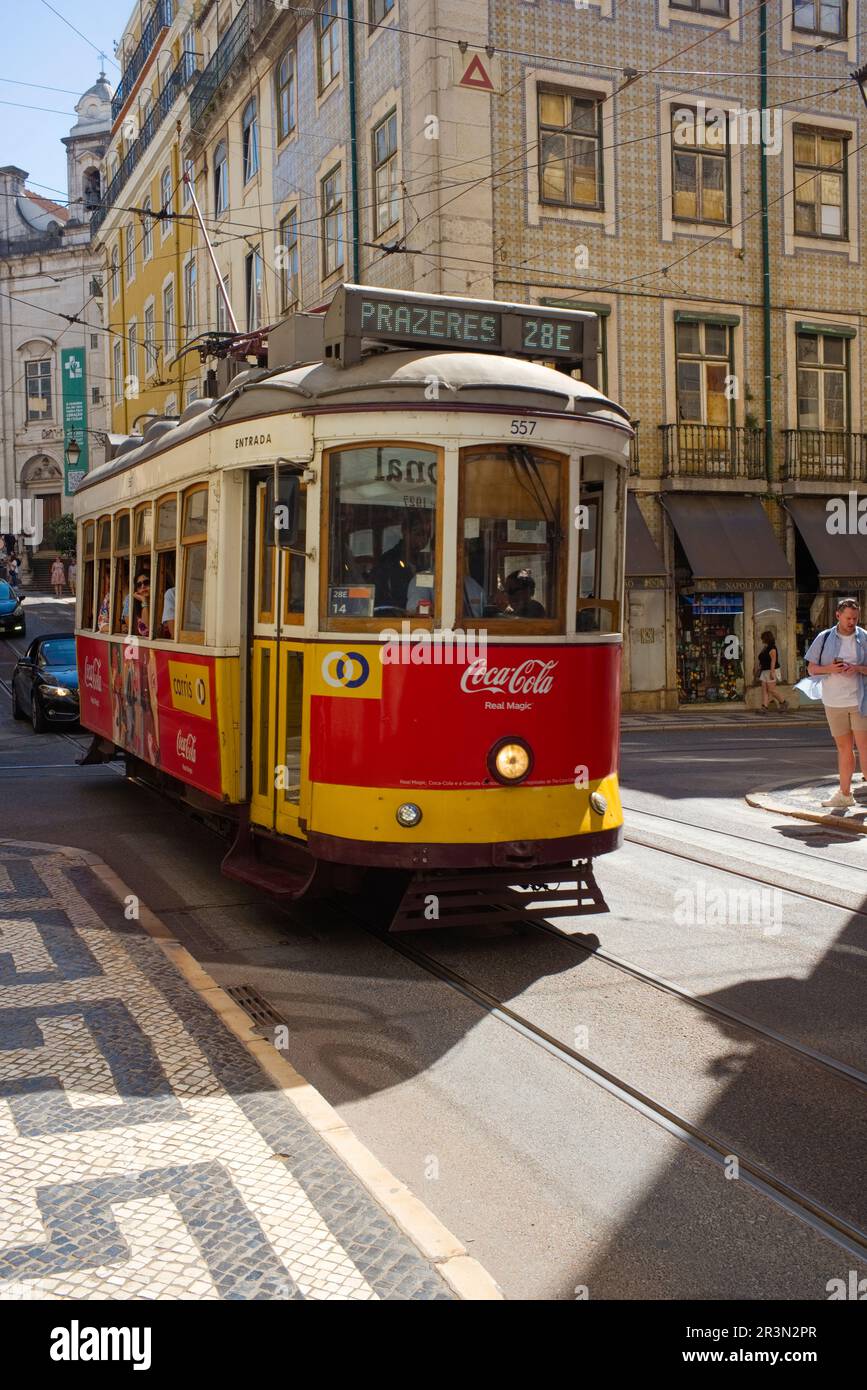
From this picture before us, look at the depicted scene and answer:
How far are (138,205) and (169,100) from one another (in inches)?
207

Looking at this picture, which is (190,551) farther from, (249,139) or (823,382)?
(249,139)

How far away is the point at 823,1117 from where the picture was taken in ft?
17.2

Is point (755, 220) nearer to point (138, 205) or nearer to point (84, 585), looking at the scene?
point (84, 585)

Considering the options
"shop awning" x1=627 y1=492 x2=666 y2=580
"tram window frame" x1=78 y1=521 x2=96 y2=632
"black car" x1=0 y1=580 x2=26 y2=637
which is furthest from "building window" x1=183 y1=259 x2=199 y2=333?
"tram window frame" x1=78 y1=521 x2=96 y2=632

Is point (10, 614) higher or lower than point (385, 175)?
lower

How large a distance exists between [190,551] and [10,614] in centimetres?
3055

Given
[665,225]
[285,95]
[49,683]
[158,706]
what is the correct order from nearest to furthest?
[158,706], [49,683], [665,225], [285,95]

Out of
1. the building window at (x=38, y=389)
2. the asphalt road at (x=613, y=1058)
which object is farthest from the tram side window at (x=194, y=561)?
the building window at (x=38, y=389)

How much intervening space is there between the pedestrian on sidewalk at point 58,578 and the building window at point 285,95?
2648 cm

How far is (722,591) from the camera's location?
2642 centimetres

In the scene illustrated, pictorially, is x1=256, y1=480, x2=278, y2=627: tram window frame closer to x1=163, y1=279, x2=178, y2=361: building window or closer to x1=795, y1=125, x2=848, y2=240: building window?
x1=795, y1=125, x2=848, y2=240: building window

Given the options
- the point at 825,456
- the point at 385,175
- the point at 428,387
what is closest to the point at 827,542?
the point at 825,456

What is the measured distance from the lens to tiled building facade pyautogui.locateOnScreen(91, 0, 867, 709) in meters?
23.7
